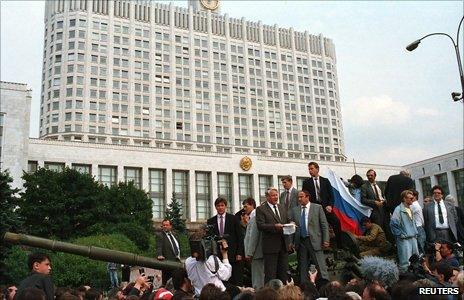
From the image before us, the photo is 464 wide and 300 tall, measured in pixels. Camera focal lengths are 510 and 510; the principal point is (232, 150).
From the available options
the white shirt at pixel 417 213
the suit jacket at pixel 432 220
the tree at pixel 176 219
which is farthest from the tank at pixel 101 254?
the tree at pixel 176 219

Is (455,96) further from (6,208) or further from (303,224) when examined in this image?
(6,208)

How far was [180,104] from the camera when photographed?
313 ft

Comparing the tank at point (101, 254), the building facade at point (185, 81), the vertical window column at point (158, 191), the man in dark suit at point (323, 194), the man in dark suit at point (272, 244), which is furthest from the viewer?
the building facade at point (185, 81)

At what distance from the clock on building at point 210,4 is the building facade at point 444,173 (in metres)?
52.1

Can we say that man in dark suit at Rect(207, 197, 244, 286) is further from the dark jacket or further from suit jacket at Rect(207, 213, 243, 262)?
the dark jacket

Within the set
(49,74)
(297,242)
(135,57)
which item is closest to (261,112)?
(135,57)

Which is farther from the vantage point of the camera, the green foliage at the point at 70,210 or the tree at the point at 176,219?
the tree at the point at 176,219

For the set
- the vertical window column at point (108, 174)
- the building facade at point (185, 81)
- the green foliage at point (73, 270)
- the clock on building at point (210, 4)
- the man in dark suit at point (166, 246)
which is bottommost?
the green foliage at point (73, 270)

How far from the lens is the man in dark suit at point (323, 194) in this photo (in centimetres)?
1212

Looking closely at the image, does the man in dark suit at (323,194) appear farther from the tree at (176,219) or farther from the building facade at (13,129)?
the building facade at (13,129)

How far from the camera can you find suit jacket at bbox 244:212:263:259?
10.4m

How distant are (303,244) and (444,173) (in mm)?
81069

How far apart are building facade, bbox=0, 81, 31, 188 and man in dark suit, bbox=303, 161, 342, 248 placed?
178 feet

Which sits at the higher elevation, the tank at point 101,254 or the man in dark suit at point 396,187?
the man in dark suit at point 396,187
